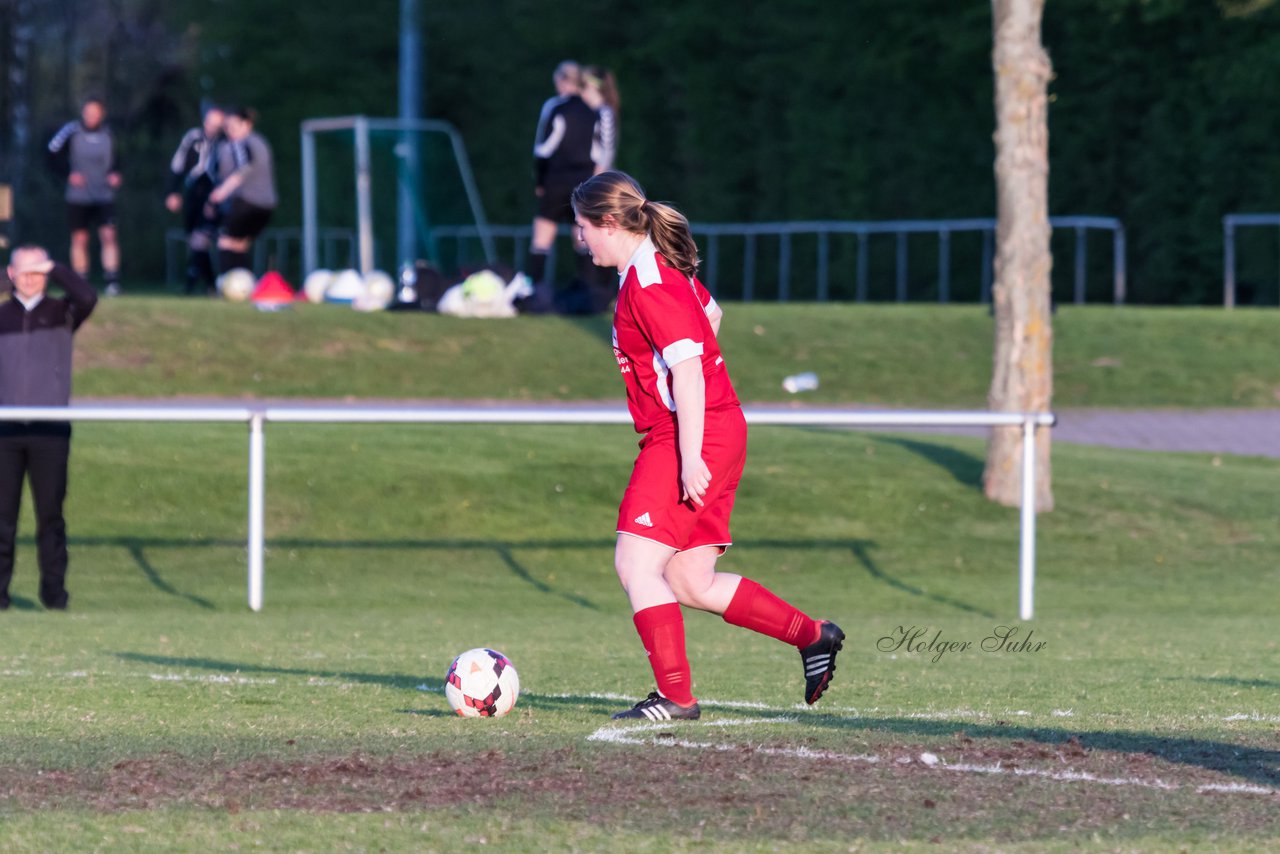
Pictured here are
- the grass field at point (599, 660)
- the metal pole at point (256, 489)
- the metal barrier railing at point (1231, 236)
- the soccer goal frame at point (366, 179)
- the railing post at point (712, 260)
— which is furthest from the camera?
the railing post at point (712, 260)

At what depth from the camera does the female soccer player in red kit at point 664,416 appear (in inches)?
256

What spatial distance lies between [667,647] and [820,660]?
601mm

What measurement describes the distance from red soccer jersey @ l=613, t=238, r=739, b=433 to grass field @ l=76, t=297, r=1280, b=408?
39.1 feet

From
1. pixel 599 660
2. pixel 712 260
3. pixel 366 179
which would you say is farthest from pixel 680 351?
pixel 712 260

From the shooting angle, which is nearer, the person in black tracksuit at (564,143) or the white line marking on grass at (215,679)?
the white line marking on grass at (215,679)

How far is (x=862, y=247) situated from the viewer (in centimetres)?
3041

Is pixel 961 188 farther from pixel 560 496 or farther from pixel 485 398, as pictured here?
pixel 560 496

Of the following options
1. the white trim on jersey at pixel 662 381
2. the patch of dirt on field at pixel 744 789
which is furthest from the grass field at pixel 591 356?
the patch of dirt on field at pixel 744 789

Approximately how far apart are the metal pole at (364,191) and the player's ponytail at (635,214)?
18901 mm

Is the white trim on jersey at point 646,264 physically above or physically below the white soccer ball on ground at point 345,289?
above

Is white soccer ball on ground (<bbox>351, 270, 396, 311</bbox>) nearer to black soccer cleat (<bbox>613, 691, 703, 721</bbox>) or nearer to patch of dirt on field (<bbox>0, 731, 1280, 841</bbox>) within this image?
black soccer cleat (<bbox>613, 691, 703, 721</bbox>)

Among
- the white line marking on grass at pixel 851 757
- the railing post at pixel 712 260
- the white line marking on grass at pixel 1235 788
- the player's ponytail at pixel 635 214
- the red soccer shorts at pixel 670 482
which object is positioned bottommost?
Result: the railing post at pixel 712 260

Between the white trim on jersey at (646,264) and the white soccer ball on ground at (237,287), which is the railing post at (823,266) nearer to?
the white soccer ball on ground at (237,287)
